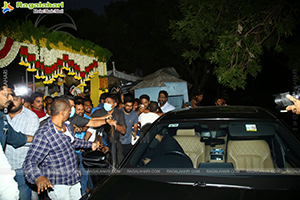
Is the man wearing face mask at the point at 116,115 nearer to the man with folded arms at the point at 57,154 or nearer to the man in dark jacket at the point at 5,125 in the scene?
the man with folded arms at the point at 57,154

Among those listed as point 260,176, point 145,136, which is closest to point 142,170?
point 145,136

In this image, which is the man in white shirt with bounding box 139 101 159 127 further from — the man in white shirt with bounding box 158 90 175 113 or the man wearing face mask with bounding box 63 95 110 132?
the man wearing face mask with bounding box 63 95 110 132

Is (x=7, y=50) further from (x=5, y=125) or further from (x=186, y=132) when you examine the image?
(x=186, y=132)

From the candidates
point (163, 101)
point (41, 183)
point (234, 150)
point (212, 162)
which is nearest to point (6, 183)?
point (41, 183)

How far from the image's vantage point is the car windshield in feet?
8.91

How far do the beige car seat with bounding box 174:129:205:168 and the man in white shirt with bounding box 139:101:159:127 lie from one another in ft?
6.69

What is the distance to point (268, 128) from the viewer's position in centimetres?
304

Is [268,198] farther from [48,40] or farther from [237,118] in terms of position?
[48,40]

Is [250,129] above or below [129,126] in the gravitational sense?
above

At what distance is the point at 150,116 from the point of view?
19.2 ft

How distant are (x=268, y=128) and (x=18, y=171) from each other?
3.62 m

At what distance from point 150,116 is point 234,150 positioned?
2842 millimetres

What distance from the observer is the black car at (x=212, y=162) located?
212 cm

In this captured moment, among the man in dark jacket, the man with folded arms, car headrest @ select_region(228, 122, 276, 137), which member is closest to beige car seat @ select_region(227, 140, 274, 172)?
car headrest @ select_region(228, 122, 276, 137)
